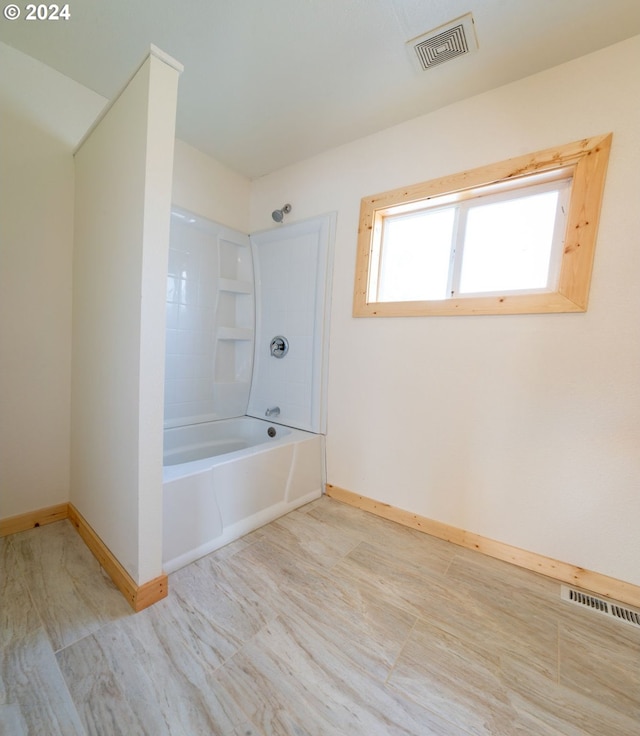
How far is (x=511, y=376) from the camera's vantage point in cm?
156

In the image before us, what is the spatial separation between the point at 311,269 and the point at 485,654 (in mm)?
2281

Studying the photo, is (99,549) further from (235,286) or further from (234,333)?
(235,286)

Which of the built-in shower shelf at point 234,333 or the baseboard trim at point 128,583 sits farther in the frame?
the built-in shower shelf at point 234,333

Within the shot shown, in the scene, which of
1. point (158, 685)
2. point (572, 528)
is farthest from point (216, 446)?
point (572, 528)

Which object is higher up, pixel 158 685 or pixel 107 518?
pixel 107 518

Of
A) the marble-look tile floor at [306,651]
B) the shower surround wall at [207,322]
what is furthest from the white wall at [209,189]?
the marble-look tile floor at [306,651]

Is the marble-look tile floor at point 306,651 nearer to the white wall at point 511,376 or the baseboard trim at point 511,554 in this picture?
the baseboard trim at point 511,554

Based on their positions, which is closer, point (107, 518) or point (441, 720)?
point (441, 720)

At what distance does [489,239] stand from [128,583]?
2.45 meters

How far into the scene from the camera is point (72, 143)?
5.60ft

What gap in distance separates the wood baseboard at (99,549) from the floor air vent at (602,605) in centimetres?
181

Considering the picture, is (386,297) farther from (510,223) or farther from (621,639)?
(621,639)

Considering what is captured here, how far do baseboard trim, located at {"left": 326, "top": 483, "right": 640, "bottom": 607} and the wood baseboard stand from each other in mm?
1280

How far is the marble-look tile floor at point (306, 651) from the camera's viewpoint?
853 millimetres
